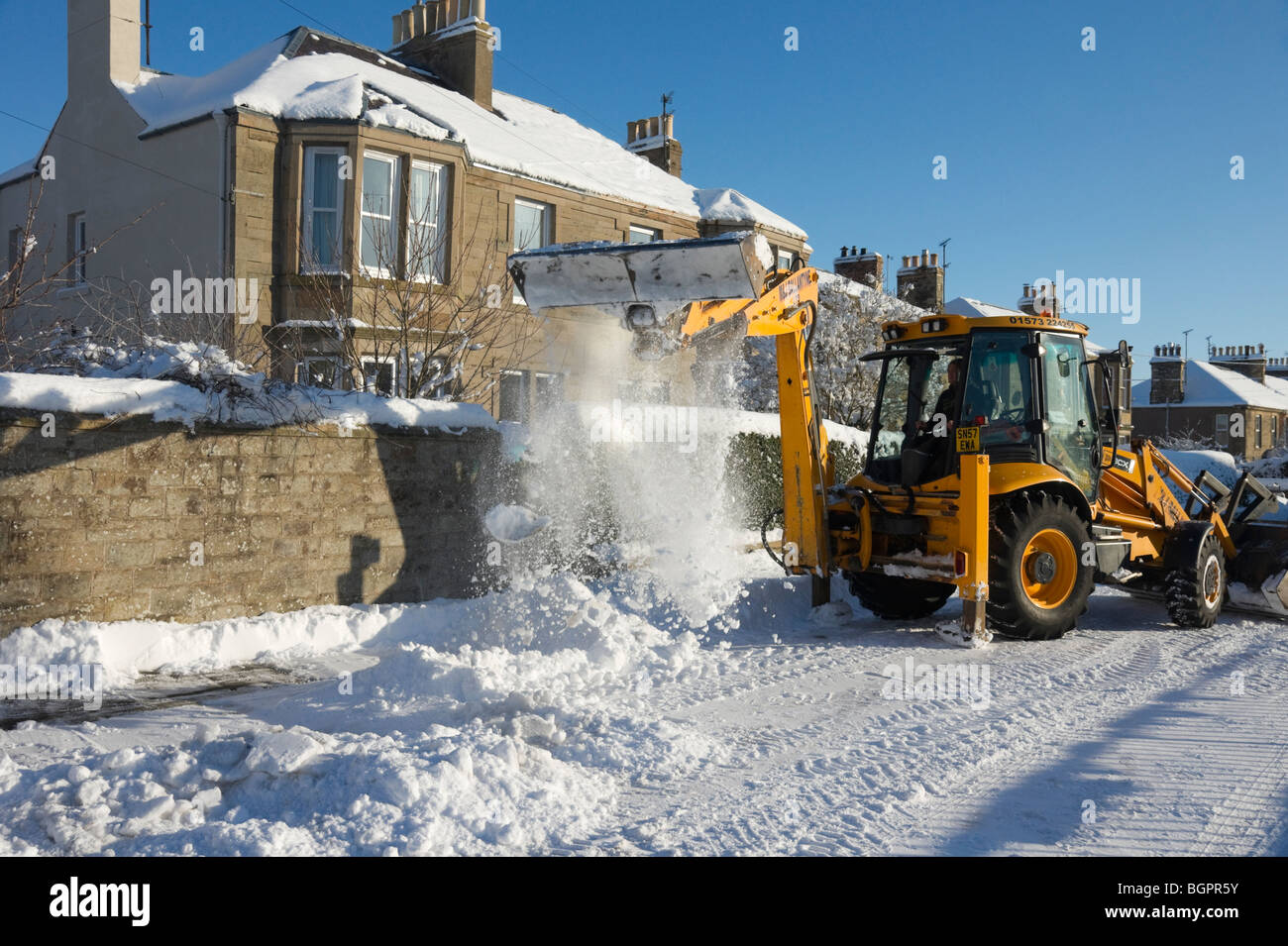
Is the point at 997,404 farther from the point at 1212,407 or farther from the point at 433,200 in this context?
the point at 1212,407

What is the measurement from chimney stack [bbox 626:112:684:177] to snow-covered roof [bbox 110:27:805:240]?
7.38ft

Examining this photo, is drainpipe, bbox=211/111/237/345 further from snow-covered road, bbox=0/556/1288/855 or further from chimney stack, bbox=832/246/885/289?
chimney stack, bbox=832/246/885/289

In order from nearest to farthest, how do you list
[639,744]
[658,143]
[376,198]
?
1. [639,744]
2. [376,198]
3. [658,143]

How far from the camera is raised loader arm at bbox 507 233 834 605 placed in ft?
23.0

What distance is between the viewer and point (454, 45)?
18812mm

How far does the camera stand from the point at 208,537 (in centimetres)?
727

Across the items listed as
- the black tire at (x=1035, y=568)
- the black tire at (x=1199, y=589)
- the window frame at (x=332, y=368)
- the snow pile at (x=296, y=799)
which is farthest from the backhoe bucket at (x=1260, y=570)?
the window frame at (x=332, y=368)

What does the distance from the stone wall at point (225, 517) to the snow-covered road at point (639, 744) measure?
12.5 inches

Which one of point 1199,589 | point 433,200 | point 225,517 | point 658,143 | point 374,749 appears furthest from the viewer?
point 658,143

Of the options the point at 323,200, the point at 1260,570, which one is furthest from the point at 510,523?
the point at 323,200

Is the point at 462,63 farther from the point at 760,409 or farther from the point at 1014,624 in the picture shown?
the point at 1014,624

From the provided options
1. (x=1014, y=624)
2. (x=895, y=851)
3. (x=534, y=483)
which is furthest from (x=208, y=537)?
(x=1014, y=624)

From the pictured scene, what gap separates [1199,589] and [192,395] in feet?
29.4
